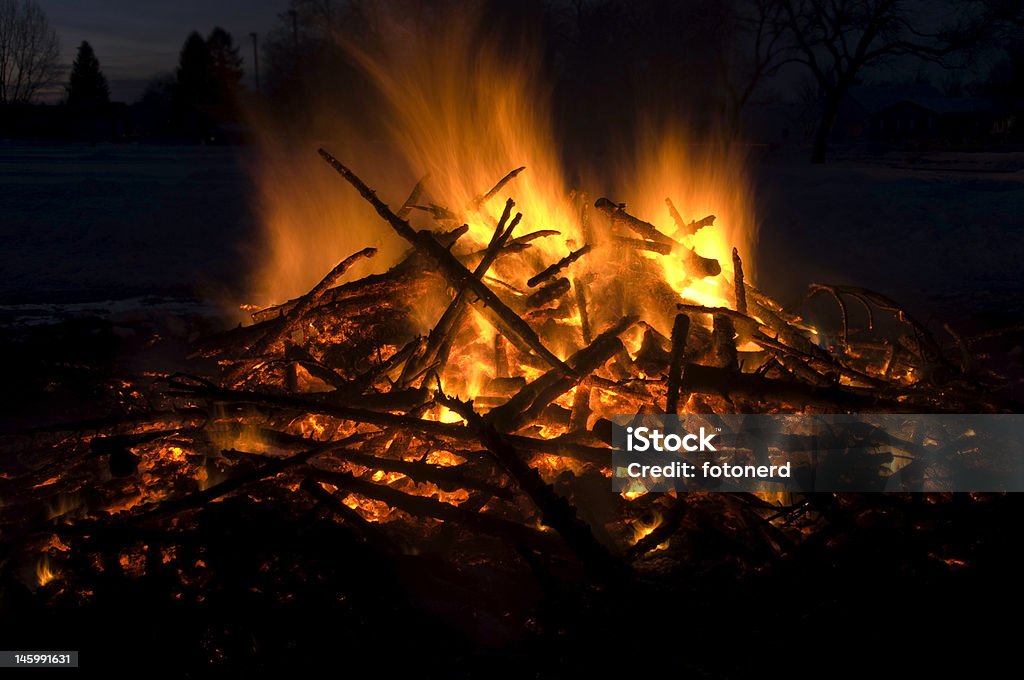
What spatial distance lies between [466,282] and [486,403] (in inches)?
27.4

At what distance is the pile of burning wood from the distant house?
62.1 meters

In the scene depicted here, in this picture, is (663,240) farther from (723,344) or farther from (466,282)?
(466,282)

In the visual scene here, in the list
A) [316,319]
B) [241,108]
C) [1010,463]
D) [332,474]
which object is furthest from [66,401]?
[241,108]

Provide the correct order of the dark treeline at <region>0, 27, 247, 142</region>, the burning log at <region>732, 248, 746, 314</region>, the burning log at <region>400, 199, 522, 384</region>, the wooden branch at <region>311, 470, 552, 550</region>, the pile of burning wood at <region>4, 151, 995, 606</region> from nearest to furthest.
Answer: the wooden branch at <region>311, 470, 552, 550</region>
the pile of burning wood at <region>4, 151, 995, 606</region>
the burning log at <region>400, 199, 522, 384</region>
the burning log at <region>732, 248, 746, 314</region>
the dark treeline at <region>0, 27, 247, 142</region>

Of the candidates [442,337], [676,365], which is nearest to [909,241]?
[676,365]

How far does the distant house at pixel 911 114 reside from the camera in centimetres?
5922

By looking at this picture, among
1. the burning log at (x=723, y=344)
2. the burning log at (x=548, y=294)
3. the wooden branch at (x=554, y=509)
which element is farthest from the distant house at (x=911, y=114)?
the wooden branch at (x=554, y=509)

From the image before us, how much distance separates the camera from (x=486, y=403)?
13.0ft

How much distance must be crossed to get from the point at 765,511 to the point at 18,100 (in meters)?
48.6

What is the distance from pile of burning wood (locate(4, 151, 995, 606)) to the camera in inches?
124

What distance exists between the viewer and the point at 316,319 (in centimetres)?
445

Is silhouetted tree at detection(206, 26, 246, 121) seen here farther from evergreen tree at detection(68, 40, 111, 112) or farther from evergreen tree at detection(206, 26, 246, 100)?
evergreen tree at detection(68, 40, 111, 112)

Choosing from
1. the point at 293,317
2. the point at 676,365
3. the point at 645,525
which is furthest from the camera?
the point at 293,317

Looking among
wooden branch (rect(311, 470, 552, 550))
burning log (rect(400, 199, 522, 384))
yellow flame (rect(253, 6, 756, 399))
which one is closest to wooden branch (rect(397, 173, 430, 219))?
yellow flame (rect(253, 6, 756, 399))
